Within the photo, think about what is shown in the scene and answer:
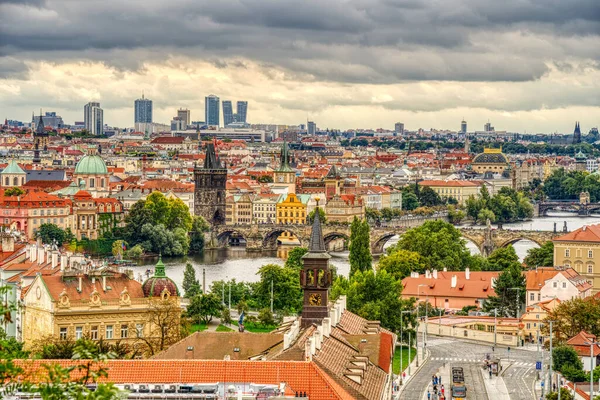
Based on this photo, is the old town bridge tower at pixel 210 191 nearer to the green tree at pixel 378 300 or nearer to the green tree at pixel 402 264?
the green tree at pixel 402 264

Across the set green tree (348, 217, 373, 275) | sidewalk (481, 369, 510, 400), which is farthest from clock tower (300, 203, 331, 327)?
green tree (348, 217, 373, 275)

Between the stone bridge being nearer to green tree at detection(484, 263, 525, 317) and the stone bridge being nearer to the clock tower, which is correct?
green tree at detection(484, 263, 525, 317)

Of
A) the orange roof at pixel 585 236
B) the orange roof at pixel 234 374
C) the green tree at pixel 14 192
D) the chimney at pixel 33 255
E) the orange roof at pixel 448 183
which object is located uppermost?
the orange roof at pixel 234 374

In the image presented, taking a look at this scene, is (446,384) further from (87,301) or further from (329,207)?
(329,207)

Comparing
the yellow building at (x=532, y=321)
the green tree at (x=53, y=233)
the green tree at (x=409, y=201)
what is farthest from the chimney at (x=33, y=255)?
the green tree at (x=409, y=201)

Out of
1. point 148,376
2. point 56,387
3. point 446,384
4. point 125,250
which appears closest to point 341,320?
point 446,384

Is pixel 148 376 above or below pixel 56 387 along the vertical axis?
below
